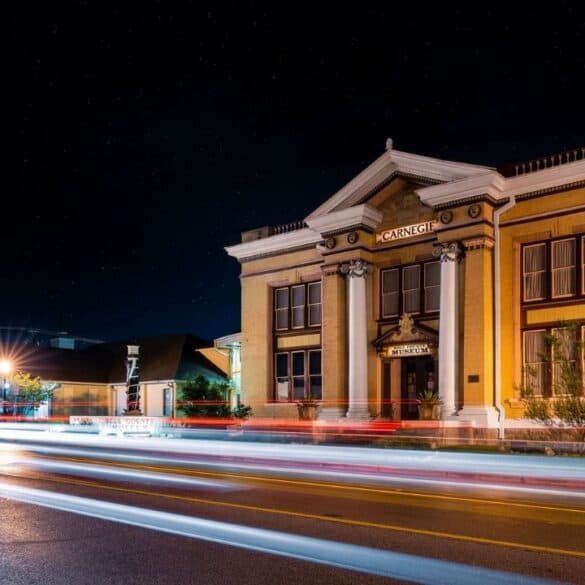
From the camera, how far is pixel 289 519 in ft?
35.3

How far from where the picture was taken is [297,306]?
3562 centimetres

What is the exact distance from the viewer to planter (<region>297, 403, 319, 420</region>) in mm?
32969

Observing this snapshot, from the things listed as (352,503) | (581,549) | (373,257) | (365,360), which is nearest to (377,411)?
(365,360)

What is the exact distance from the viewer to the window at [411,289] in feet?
101

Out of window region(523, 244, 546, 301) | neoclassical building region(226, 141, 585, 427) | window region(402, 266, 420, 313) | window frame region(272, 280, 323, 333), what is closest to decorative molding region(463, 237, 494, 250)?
neoclassical building region(226, 141, 585, 427)

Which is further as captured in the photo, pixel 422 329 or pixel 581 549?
pixel 422 329

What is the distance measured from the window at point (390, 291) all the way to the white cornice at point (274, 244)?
12.9 feet

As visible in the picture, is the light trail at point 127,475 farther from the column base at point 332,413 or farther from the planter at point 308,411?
the planter at point 308,411

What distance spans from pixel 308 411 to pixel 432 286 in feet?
25.4

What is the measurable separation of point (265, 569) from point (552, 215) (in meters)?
22.1

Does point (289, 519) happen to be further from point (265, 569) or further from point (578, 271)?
point (578, 271)

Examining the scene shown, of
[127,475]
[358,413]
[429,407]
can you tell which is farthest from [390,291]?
[127,475]

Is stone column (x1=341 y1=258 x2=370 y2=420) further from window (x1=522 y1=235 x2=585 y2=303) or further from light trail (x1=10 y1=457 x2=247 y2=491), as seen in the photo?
light trail (x1=10 y1=457 x2=247 y2=491)

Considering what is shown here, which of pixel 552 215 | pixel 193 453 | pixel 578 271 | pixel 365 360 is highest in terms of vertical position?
pixel 552 215
